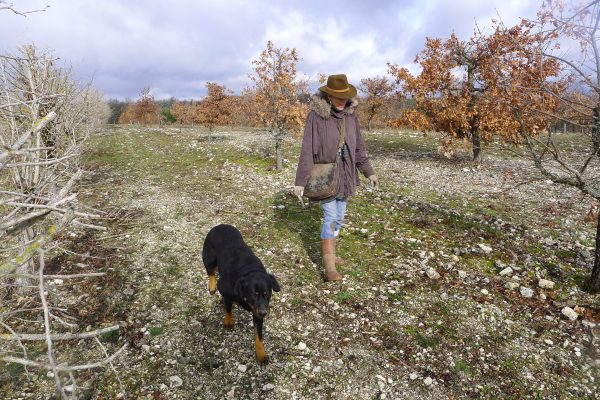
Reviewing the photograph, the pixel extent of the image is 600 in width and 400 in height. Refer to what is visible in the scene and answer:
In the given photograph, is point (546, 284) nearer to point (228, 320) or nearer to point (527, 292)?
point (527, 292)

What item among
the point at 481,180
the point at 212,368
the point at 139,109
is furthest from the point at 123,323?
the point at 139,109

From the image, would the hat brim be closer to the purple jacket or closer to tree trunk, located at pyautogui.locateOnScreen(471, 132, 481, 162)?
the purple jacket

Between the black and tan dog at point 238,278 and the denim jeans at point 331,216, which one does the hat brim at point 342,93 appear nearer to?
the denim jeans at point 331,216

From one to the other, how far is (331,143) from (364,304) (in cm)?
293

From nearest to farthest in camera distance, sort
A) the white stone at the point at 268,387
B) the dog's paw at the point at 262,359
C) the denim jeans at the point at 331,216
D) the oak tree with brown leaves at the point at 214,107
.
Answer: the white stone at the point at 268,387
the dog's paw at the point at 262,359
the denim jeans at the point at 331,216
the oak tree with brown leaves at the point at 214,107

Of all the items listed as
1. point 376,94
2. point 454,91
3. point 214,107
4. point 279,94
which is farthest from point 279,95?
point 376,94

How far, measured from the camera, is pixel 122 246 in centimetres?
842

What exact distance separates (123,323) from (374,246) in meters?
5.32

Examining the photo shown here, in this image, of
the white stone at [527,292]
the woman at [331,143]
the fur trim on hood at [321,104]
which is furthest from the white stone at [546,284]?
the fur trim on hood at [321,104]

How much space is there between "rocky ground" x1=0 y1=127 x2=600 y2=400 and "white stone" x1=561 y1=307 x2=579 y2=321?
0.09ft

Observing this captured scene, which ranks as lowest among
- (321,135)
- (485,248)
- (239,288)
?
(485,248)

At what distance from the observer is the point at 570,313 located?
5430 millimetres

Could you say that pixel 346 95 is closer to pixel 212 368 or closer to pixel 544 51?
pixel 544 51

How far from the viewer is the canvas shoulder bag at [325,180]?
6355mm
